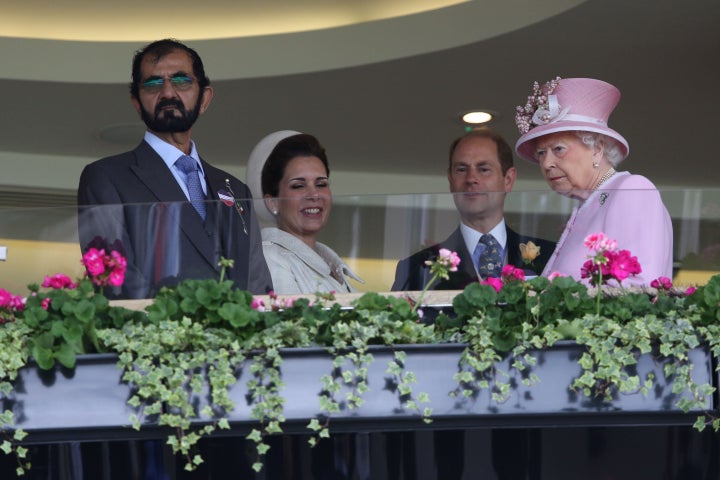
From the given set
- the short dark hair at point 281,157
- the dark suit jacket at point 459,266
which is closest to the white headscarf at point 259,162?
the short dark hair at point 281,157

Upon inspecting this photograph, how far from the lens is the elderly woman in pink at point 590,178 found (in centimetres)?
283

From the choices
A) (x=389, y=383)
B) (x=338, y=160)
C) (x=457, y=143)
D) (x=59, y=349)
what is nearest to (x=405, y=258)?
(x=389, y=383)

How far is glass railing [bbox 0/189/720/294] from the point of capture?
2816mm

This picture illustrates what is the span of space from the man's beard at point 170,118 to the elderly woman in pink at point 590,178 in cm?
100

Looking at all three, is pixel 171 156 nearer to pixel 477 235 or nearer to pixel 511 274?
pixel 477 235

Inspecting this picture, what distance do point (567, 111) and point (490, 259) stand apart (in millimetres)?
894

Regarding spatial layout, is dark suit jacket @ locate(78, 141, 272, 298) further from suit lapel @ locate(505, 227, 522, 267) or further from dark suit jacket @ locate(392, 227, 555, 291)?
suit lapel @ locate(505, 227, 522, 267)

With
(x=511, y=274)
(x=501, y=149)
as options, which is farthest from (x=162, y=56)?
(x=511, y=274)

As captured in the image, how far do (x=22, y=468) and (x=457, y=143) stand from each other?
2080mm

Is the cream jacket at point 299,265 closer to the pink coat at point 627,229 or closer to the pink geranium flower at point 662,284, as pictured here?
the pink coat at point 627,229

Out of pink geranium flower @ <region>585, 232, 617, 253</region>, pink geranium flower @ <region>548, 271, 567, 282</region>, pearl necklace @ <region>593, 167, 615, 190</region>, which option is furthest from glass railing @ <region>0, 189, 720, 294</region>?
pearl necklace @ <region>593, 167, 615, 190</region>

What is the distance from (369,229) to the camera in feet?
9.53

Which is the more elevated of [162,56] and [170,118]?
[162,56]

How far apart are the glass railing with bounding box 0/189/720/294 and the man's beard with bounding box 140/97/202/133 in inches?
39.1
